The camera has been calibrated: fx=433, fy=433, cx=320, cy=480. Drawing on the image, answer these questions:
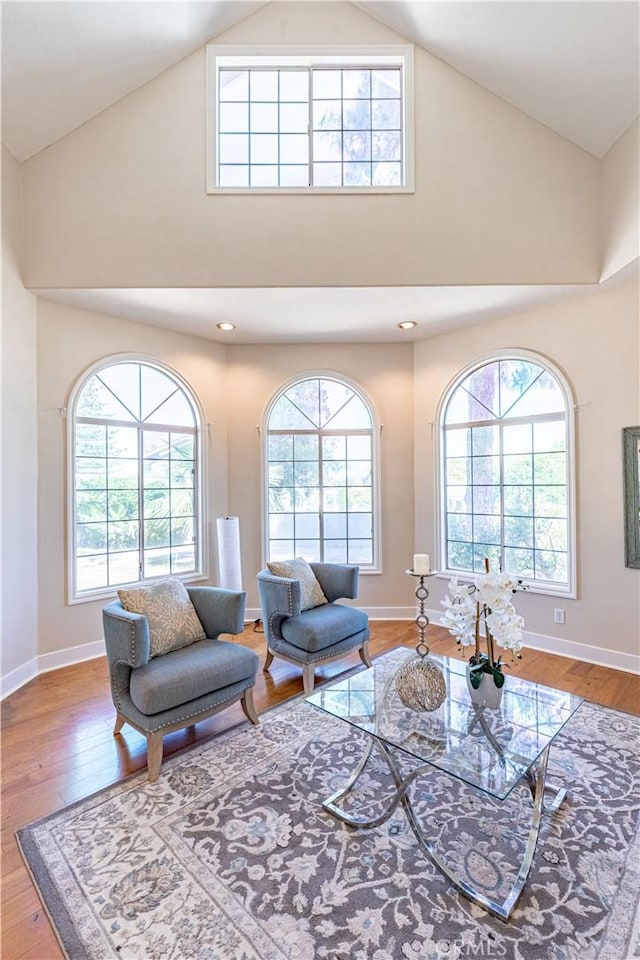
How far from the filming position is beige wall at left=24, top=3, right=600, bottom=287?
3.38 metres

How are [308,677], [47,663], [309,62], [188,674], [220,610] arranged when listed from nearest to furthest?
[188,674] → [220,610] → [308,677] → [47,663] → [309,62]

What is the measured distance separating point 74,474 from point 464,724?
11.4 ft

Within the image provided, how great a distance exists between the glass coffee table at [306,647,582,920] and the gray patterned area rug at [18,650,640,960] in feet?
0.18

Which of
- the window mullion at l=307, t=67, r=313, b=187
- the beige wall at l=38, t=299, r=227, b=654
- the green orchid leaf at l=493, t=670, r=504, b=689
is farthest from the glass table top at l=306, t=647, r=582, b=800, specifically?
the window mullion at l=307, t=67, r=313, b=187

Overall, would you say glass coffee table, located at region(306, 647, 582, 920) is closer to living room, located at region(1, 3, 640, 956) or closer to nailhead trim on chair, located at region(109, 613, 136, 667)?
nailhead trim on chair, located at region(109, 613, 136, 667)

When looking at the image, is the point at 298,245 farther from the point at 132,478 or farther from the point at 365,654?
the point at 365,654

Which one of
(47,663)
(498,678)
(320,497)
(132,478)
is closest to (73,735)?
(47,663)

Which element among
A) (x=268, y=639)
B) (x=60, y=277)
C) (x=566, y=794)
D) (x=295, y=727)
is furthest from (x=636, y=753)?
(x=60, y=277)

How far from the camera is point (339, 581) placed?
358cm

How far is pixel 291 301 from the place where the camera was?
12.0ft

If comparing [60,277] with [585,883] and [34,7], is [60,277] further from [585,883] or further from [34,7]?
[585,883]

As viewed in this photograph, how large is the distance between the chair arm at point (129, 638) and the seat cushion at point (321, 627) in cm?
109

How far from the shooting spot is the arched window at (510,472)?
12.7 feet

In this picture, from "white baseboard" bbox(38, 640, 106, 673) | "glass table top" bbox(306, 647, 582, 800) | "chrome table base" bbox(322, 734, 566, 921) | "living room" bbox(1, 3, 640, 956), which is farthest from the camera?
"white baseboard" bbox(38, 640, 106, 673)
